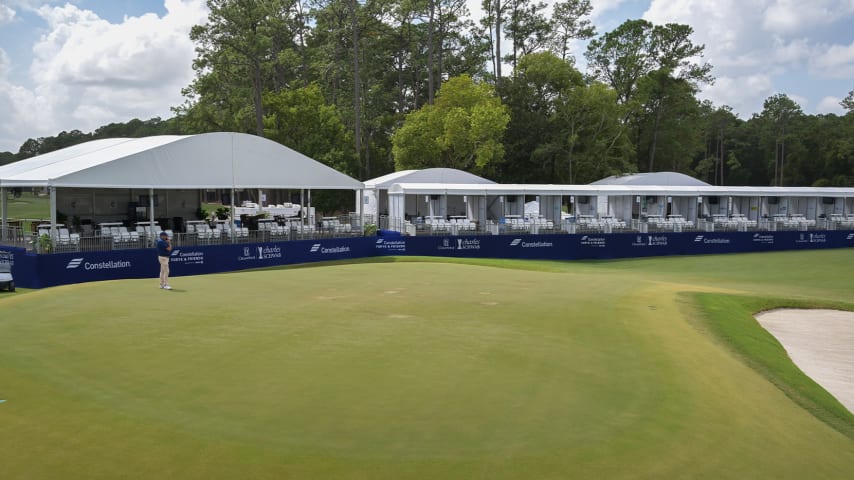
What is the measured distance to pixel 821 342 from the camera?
16500 millimetres

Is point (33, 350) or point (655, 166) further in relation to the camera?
point (655, 166)

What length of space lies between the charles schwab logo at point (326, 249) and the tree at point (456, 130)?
72.2 ft

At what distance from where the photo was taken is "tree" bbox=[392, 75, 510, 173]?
50.5 meters

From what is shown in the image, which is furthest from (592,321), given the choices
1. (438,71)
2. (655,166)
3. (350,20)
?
(655,166)

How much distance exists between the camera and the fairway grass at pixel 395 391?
7074 millimetres

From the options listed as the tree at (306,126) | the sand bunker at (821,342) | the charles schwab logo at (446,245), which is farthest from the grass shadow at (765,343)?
the tree at (306,126)

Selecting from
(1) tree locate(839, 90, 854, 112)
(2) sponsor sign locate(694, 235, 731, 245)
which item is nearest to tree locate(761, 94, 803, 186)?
(1) tree locate(839, 90, 854, 112)

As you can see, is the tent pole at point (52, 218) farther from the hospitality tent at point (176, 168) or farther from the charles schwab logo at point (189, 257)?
the charles schwab logo at point (189, 257)

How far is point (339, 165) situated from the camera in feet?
166

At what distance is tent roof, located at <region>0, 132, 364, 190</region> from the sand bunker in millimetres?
19764

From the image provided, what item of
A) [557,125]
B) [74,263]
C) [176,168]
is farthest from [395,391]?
[557,125]

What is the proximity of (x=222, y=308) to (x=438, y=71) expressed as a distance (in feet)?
184

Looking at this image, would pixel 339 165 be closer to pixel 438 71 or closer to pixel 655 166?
pixel 438 71

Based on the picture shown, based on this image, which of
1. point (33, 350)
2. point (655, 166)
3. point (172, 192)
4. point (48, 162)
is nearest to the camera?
point (33, 350)
